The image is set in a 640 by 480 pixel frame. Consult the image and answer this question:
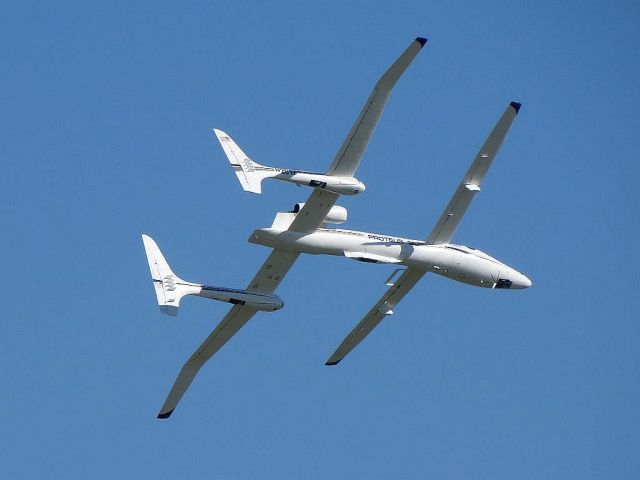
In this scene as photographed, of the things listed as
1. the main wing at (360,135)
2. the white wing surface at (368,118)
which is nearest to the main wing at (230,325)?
the main wing at (360,135)

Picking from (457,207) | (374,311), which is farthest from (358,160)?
(374,311)

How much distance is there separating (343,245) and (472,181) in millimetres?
7683

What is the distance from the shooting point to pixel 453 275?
302ft

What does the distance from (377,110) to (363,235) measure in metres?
8.50

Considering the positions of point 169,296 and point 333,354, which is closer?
point 169,296

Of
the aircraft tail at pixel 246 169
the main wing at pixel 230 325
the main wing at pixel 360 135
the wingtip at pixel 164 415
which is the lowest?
the wingtip at pixel 164 415

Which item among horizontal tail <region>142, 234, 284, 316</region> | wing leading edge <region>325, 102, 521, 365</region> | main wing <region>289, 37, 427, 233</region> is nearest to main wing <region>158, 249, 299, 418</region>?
horizontal tail <region>142, 234, 284, 316</region>

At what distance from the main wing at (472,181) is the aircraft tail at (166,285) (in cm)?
1346

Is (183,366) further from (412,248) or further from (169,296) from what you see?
(412,248)

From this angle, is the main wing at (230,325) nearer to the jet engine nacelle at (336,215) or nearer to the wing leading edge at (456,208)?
the jet engine nacelle at (336,215)

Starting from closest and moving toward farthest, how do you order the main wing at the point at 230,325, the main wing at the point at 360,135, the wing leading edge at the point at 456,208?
the main wing at the point at 360,135, the wing leading edge at the point at 456,208, the main wing at the point at 230,325

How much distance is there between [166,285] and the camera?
88.9m

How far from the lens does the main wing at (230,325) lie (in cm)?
9050

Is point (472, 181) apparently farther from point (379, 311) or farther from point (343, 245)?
point (379, 311)
